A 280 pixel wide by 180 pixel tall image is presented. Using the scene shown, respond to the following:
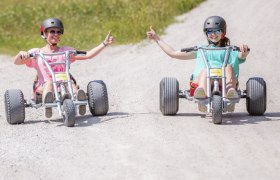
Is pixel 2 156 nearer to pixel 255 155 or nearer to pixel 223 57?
pixel 255 155

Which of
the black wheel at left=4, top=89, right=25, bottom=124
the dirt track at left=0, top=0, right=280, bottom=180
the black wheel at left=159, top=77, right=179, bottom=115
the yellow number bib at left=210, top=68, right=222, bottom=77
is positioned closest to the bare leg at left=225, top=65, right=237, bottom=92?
Result: the yellow number bib at left=210, top=68, right=222, bottom=77

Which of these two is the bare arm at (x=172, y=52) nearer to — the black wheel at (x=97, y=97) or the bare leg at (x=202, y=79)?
the bare leg at (x=202, y=79)

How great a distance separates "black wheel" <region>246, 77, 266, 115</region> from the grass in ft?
34.1

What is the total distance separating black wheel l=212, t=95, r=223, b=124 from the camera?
41.0ft

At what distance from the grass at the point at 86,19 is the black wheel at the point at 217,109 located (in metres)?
11.1

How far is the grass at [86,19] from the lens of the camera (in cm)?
2391

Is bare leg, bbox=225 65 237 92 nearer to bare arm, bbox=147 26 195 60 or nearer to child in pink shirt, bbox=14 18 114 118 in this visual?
bare arm, bbox=147 26 195 60

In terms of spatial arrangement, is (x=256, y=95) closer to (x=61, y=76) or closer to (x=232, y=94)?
(x=232, y=94)

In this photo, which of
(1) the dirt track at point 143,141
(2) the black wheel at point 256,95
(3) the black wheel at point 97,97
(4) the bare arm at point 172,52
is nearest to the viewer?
(1) the dirt track at point 143,141

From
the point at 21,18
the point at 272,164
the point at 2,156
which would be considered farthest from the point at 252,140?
the point at 21,18

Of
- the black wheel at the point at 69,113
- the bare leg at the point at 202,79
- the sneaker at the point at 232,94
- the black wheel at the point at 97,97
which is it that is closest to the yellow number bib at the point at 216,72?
the bare leg at the point at 202,79

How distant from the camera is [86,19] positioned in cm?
2544

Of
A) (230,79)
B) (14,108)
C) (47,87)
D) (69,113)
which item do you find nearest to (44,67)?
(47,87)

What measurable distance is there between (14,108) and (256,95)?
11.2ft
